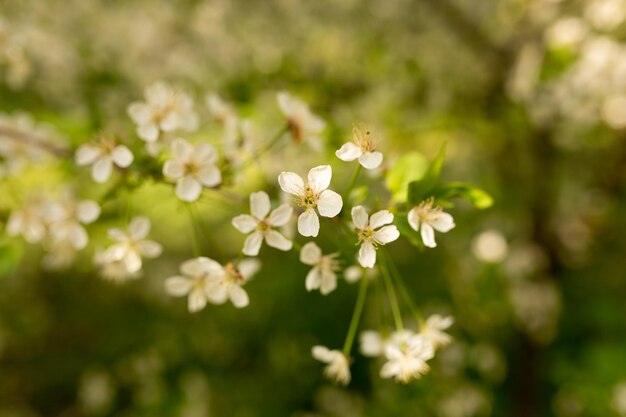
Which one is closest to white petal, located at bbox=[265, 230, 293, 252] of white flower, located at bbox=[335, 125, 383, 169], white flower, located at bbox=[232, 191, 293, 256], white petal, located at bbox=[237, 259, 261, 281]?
white flower, located at bbox=[232, 191, 293, 256]

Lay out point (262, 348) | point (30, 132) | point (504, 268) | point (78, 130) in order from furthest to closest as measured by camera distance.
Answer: point (262, 348), point (504, 268), point (78, 130), point (30, 132)

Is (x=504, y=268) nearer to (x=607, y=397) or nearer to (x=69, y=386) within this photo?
(x=607, y=397)

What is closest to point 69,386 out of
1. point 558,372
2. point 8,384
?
point 8,384

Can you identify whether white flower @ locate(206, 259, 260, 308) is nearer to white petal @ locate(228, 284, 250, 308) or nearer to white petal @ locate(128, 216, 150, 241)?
white petal @ locate(228, 284, 250, 308)

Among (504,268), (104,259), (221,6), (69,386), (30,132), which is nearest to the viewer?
(104,259)

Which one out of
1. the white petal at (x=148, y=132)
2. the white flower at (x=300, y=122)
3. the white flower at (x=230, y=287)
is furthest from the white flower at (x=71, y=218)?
the white flower at (x=300, y=122)

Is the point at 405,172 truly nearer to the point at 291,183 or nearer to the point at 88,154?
the point at 291,183
